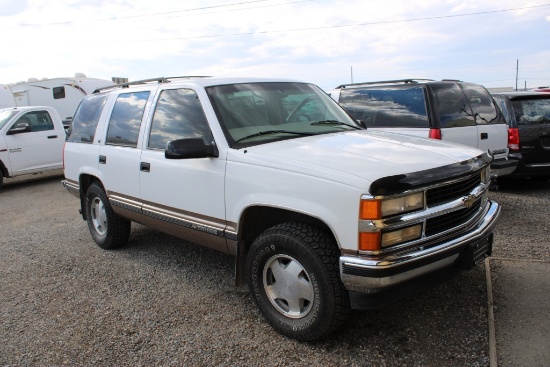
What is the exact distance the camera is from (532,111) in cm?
737

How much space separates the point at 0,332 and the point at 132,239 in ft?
7.69

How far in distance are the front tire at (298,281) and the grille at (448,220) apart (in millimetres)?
608

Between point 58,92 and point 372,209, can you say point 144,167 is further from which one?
point 58,92

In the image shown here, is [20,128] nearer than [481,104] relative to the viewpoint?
No

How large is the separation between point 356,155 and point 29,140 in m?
9.97

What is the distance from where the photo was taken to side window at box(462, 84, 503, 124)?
21.2ft

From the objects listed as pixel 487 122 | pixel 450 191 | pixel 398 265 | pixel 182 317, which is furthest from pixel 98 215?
pixel 487 122

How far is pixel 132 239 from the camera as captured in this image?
5949 mm

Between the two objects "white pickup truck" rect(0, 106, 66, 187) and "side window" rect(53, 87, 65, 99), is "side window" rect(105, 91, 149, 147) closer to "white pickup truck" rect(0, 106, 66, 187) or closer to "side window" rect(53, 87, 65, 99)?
"white pickup truck" rect(0, 106, 66, 187)

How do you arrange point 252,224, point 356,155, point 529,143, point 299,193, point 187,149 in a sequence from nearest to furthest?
1. point 299,193
2. point 356,155
3. point 187,149
4. point 252,224
5. point 529,143

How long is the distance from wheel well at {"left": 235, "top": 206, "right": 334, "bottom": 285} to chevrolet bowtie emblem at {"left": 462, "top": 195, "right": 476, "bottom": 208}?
1.15 m

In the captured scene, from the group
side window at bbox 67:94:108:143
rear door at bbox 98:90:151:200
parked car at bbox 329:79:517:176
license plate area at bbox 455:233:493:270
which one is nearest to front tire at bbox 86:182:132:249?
rear door at bbox 98:90:151:200

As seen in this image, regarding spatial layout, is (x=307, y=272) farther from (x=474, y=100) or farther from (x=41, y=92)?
(x=41, y=92)

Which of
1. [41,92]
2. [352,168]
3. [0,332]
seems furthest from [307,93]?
[41,92]
